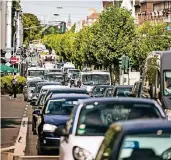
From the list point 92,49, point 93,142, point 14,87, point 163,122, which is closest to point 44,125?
point 93,142

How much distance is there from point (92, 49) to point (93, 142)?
7057 cm

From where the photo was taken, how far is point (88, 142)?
11727mm

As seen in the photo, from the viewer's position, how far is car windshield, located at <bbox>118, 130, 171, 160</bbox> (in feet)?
27.8

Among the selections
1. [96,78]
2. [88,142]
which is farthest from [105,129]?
[96,78]

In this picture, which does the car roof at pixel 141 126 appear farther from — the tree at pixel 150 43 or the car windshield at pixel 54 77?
the tree at pixel 150 43

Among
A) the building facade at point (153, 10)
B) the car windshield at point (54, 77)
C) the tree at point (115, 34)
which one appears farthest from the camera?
the building facade at point (153, 10)

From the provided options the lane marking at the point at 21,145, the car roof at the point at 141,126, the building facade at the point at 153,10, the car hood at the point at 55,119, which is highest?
the building facade at the point at 153,10

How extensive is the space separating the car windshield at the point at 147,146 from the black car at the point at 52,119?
344 inches

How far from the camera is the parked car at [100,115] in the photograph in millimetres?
12297

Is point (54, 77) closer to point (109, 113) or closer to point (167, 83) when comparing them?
point (167, 83)

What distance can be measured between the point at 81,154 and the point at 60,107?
830cm

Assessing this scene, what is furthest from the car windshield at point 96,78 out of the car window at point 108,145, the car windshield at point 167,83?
the car window at point 108,145

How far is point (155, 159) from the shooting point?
854 centimetres

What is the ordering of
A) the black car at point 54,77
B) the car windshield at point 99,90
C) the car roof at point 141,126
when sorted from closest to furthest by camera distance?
the car roof at point 141,126
the car windshield at point 99,90
the black car at point 54,77
